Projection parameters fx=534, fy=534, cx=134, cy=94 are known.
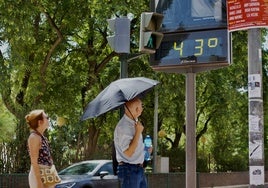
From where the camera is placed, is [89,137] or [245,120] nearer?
[89,137]

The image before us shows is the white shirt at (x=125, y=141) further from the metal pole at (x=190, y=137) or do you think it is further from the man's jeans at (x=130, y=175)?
the metal pole at (x=190, y=137)

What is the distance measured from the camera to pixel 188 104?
34.8 ft

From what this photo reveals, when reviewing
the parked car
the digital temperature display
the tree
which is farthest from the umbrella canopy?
the tree

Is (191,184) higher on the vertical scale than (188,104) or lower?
lower

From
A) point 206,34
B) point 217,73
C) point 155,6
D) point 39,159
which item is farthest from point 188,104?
point 217,73

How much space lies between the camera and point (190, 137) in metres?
10.4

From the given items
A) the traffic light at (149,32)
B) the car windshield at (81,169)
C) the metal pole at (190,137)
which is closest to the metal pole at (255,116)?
the traffic light at (149,32)

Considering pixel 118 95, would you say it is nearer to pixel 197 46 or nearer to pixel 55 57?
pixel 197 46

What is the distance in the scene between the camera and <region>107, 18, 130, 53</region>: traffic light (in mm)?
8469

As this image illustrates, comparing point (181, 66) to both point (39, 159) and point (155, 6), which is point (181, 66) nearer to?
point (155, 6)

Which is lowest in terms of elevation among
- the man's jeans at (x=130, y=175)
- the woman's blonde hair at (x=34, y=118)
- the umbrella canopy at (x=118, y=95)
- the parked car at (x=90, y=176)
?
the parked car at (x=90, y=176)

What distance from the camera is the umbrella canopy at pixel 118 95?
6652mm

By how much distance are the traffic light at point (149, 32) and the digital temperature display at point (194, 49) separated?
→ 1437 millimetres

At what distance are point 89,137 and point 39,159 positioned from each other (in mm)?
20836
